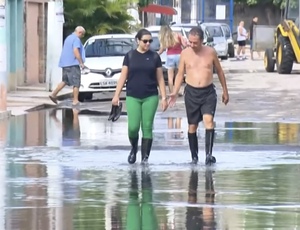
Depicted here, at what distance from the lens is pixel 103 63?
26.6m

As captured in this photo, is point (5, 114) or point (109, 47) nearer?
point (5, 114)

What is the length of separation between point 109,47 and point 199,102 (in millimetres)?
14149

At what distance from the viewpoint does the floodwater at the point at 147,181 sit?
9570mm

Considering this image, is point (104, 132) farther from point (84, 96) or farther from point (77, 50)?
point (84, 96)

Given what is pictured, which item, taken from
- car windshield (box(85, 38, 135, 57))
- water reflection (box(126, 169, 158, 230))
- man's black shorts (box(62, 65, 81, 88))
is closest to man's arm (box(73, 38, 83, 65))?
man's black shorts (box(62, 65, 81, 88))

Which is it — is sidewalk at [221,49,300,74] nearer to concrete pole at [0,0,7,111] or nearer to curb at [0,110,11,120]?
curb at [0,110,11,120]

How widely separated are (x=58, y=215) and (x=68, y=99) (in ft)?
58.5

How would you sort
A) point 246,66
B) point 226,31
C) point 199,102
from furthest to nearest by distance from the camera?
point 226,31, point 246,66, point 199,102

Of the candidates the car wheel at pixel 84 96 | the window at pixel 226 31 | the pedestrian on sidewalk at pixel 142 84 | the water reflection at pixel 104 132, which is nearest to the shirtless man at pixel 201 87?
the pedestrian on sidewalk at pixel 142 84

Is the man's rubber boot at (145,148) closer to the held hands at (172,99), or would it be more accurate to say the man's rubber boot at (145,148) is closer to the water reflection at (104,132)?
the held hands at (172,99)

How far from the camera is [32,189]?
38.0ft

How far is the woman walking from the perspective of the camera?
2575 centimetres

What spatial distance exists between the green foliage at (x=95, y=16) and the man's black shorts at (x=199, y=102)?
20830 millimetres

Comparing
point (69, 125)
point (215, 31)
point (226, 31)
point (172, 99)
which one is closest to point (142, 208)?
point (172, 99)
